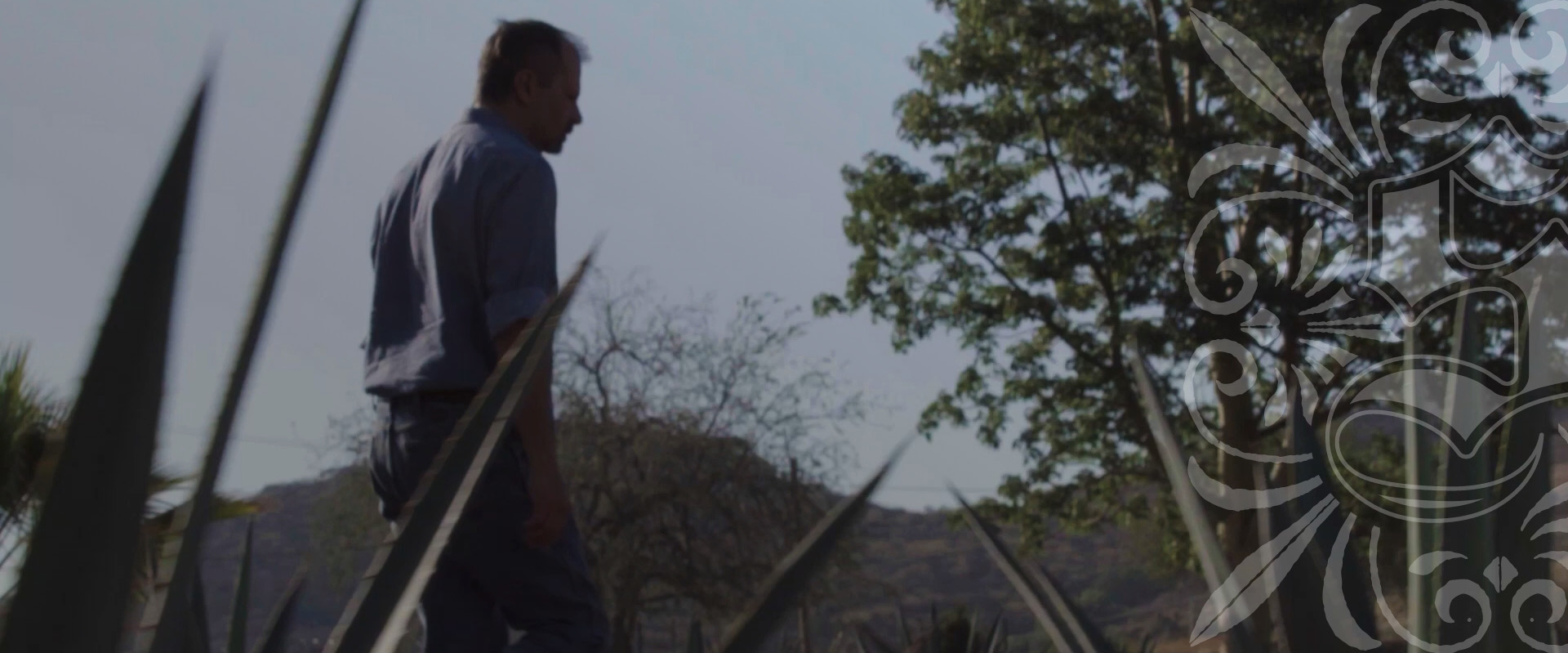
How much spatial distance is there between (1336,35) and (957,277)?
5.40 meters

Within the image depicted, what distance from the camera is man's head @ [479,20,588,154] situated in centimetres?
260

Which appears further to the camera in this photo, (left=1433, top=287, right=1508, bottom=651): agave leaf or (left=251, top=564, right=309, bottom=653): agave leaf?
(left=251, top=564, right=309, bottom=653): agave leaf

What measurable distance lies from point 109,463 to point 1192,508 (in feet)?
A: 1.94

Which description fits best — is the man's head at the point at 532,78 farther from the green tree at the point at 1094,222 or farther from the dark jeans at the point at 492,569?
the green tree at the point at 1094,222

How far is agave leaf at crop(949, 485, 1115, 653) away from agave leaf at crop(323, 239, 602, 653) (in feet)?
1.04

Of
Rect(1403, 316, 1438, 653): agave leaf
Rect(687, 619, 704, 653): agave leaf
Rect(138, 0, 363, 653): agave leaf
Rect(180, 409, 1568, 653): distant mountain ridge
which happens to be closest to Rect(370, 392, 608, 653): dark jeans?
Rect(687, 619, 704, 653): agave leaf

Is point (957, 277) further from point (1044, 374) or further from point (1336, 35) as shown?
point (1336, 35)

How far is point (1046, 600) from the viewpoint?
34.5 inches

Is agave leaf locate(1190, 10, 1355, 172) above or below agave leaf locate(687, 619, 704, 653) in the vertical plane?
above

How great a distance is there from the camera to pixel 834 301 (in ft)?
66.9

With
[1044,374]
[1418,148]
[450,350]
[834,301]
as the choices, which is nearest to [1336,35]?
[1418,148]

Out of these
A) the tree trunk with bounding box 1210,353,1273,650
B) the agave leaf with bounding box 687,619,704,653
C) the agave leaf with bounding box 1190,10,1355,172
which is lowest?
the agave leaf with bounding box 687,619,704,653

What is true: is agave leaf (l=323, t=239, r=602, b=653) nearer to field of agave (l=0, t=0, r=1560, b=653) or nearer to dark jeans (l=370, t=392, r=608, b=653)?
field of agave (l=0, t=0, r=1560, b=653)

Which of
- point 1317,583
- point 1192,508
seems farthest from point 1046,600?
point 1317,583
